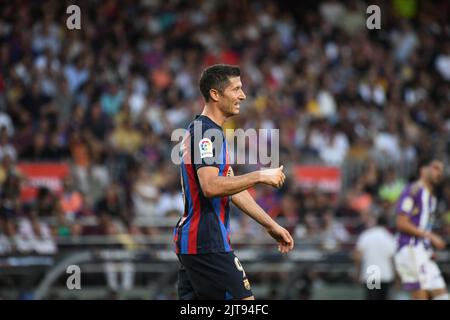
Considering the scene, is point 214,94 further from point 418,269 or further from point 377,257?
point 377,257

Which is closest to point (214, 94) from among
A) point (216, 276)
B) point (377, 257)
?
point (216, 276)

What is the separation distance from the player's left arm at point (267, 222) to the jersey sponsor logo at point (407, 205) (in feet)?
12.1

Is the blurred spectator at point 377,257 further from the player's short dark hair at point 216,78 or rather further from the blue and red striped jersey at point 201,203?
the player's short dark hair at point 216,78

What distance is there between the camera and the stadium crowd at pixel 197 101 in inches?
648

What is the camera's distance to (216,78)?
7.93m

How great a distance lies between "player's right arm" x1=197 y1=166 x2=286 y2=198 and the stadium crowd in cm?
761

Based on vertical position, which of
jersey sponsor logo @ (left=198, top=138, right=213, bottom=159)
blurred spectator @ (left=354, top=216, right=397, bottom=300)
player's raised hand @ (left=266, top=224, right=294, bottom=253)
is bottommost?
blurred spectator @ (left=354, top=216, right=397, bottom=300)

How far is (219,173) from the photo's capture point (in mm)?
7711

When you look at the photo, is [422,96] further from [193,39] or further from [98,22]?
[98,22]

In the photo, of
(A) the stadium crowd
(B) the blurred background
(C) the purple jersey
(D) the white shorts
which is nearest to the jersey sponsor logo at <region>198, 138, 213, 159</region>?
(C) the purple jersey

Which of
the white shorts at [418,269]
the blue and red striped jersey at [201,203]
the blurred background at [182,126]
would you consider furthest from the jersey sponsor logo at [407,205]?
the blue and red striped jersey at [201,203]

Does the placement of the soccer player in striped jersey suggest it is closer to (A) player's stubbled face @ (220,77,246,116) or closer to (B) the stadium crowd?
(A) player's stubbled face @ (220,77,246,116)

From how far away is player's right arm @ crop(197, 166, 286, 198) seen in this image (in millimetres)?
7309

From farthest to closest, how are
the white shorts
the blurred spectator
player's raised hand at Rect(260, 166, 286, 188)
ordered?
1. the blurred spectator
2. the white shorts
3. player's raised hand at Rect(260, 166, 286, 188)
